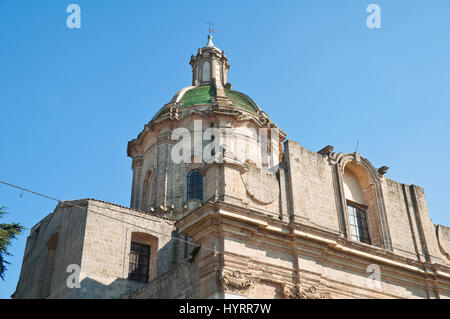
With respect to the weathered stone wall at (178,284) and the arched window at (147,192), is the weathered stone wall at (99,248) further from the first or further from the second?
the arched window at (147,192)

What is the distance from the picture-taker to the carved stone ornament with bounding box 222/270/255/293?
11.8 m

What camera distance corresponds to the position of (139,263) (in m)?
19.6

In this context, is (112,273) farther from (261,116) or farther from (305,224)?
(261,116)

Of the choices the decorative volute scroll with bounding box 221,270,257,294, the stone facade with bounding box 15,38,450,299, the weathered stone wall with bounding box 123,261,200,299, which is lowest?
the decorative volute scroll with bounding box 221,270,257,294

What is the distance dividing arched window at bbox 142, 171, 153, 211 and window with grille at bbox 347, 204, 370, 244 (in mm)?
10826

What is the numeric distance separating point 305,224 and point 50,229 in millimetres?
12294

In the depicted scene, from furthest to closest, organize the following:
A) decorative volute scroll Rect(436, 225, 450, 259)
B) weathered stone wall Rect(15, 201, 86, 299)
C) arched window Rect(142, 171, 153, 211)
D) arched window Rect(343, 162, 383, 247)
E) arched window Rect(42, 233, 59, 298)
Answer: arched window Rect(142, 171, 153, 211)
arched window Rect(42, 233, 59, 298)
weathered stone wall Rect(15, 201, 86, 299)
decorative volute scroll Rect(436, 225, 450, 259)
arched window Rect(343, 162, 383, 247)

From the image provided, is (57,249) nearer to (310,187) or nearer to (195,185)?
(195,185)

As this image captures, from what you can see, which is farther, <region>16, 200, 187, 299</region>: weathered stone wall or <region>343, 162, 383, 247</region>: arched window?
<region>16, 200, 187, 299</region>: weathered stone wall

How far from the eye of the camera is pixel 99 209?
19.3 metres

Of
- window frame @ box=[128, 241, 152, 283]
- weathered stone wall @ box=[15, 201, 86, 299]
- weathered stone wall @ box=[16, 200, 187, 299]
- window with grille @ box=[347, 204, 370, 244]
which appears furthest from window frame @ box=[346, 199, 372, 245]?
weathered stone wall @ box=[15, 201, 86, 299]

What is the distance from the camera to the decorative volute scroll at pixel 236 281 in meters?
11.8

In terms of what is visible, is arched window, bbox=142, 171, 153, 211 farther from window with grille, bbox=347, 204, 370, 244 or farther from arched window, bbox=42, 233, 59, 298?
window with grille, bbox=347, 204, 370, 244
